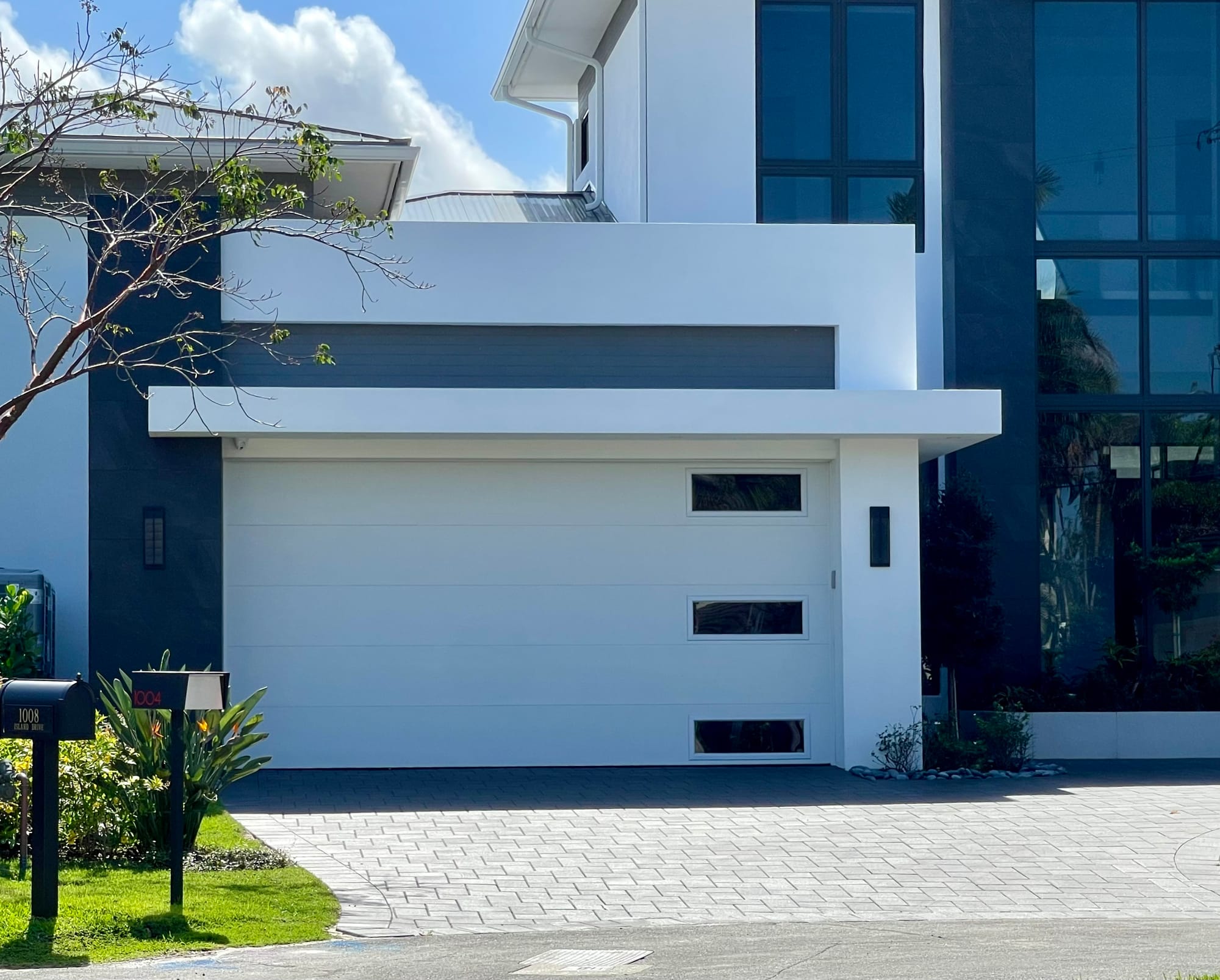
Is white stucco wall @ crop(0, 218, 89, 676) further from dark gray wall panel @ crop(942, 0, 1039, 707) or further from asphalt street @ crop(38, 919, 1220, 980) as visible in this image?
dark gray wall panel @ crop(942, 0, 1039, 707)

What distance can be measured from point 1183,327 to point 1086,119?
2.56 m

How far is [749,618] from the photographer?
14000 mm

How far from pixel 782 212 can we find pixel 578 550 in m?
5.66

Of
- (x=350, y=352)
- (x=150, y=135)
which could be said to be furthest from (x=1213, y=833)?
(x=150, y=135)

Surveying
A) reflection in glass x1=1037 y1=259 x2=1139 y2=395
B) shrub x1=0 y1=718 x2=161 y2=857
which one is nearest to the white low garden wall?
reflection in glass x1=1037 y1=259 x2=1139 y2=395

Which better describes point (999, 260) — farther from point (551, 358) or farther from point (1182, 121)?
point (551, 358)

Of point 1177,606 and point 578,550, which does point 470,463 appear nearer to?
point 578,550

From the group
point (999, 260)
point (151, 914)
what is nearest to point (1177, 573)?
point (999, 260)

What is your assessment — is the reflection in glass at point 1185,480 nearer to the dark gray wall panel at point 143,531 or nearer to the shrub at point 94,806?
the dark gray wall panel at point 143,531

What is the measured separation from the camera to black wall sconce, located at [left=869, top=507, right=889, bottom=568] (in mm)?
13672

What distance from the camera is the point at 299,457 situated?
44.5 ft

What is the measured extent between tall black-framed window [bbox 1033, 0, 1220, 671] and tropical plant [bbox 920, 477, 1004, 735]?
1.89 meters

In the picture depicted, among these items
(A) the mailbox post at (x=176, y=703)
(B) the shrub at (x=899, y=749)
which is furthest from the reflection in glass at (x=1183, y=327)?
(A) the mailbox post at (x=176, y=703)

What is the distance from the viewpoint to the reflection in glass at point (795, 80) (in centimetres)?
1738
